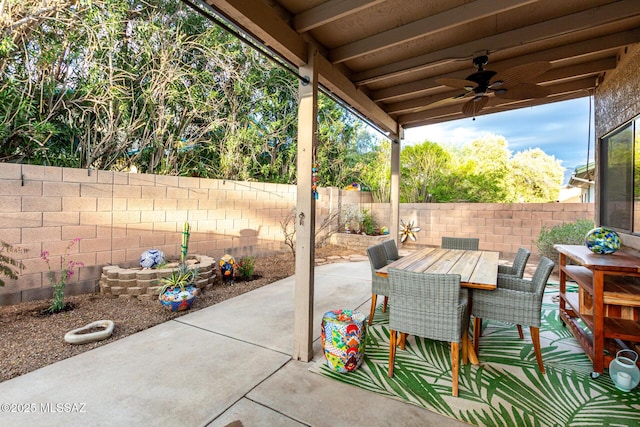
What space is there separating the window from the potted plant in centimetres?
448

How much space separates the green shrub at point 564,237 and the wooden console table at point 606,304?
8.56 feet

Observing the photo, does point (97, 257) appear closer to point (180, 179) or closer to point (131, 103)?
point (180, 179)

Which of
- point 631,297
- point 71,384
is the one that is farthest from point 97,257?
point 631,297

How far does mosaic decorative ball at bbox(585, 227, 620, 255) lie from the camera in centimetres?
240

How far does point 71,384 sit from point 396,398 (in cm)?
213

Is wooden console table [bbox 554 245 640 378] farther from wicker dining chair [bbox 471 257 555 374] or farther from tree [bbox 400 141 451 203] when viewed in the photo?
tree [bbox 400 141 451 203]

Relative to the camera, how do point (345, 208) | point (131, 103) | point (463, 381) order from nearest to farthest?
point (463, 381) < point (131, 103) < point (345, 208)

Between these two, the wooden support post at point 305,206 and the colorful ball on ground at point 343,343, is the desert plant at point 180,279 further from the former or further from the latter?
the colorful ball on ground at point 343,343

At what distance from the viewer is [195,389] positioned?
6.27 feet

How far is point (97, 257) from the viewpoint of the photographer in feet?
11.4

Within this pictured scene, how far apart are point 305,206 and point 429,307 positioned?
46.0 inches

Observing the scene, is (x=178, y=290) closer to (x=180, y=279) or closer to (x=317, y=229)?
(x=180, y=279)

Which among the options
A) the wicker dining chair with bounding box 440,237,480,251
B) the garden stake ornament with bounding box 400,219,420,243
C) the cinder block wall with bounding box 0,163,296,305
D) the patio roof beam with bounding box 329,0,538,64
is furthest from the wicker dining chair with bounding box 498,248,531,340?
the garden stake ornament with bounding box 400,219,420,243

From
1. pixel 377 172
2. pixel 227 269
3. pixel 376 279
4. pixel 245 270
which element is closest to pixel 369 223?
pixel 377 172
